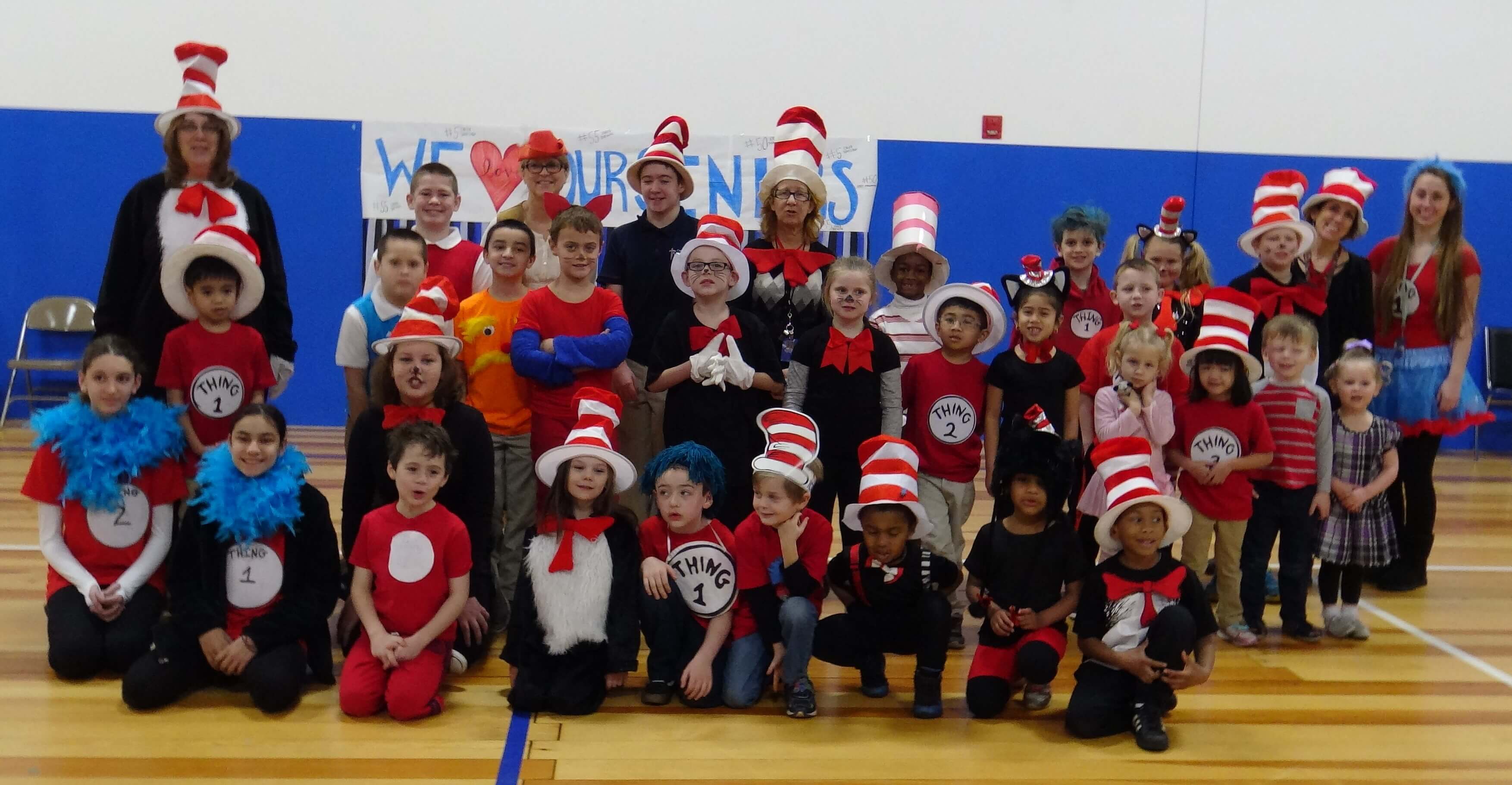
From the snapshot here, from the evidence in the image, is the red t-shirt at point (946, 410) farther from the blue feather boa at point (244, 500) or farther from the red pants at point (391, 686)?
the blue feather boa at point (244, 500)

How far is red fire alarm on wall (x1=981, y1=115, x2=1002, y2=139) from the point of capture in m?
7.86

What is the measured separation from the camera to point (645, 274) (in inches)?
157

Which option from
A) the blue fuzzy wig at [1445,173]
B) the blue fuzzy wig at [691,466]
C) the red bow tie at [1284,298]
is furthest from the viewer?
the blue fuzzy wig at [1445,173]

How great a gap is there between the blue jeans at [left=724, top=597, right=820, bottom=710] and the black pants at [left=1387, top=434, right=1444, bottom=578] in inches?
104

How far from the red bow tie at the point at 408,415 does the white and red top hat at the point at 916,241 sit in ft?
5.15

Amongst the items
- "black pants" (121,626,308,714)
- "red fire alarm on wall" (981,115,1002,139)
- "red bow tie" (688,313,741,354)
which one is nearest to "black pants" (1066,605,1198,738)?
"red bow tie" (688,313,741,354)

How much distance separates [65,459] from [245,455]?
1.93ft

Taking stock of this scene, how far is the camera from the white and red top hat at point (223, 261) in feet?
11.1

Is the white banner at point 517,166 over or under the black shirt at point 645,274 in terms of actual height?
over

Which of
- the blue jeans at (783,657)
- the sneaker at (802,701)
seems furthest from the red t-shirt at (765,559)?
the sneaker at (802,701)

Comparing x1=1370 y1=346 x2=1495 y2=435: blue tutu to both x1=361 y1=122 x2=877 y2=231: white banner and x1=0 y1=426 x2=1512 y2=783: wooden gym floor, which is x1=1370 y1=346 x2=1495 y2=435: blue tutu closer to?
x1=0 y1=426 x2=1512 y2=783: wooden gym floor

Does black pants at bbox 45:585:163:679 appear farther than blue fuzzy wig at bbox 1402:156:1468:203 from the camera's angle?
No

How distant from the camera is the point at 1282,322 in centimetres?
380

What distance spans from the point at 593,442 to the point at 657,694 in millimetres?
700
